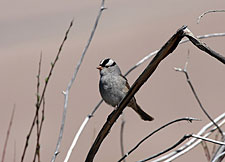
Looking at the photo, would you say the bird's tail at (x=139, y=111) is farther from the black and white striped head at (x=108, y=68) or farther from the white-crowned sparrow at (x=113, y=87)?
the black and white striped head at (x=108, y=68)

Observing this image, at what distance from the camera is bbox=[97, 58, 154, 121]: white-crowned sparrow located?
17.1 feet

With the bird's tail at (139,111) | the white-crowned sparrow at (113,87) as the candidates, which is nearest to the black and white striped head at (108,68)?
the white-crowned sparrow at (113,87)

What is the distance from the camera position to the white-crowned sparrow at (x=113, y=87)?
5.21m

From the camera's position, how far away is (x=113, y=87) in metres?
5.28

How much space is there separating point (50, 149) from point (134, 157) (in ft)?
5.09

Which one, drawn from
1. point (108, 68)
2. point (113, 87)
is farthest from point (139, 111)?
point (108, 68)

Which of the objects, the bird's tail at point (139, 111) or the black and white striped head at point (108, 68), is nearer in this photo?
the bird's tail at point (139, 111)

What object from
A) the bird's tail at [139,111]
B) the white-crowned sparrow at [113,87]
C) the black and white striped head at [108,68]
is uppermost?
the black and white striped head at [108,68]

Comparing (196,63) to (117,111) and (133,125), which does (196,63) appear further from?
(117,111)

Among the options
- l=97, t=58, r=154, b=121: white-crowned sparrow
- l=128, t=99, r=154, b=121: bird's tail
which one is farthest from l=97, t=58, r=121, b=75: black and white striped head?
l=128, t=99, r=154, b=121: bird's tail

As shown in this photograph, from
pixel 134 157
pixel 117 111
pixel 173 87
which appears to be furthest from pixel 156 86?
pixel 117 111

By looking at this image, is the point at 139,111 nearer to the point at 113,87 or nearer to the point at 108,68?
the point at 113,87

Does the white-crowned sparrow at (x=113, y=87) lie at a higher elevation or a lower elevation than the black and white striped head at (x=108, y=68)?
lower

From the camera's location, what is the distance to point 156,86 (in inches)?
597
